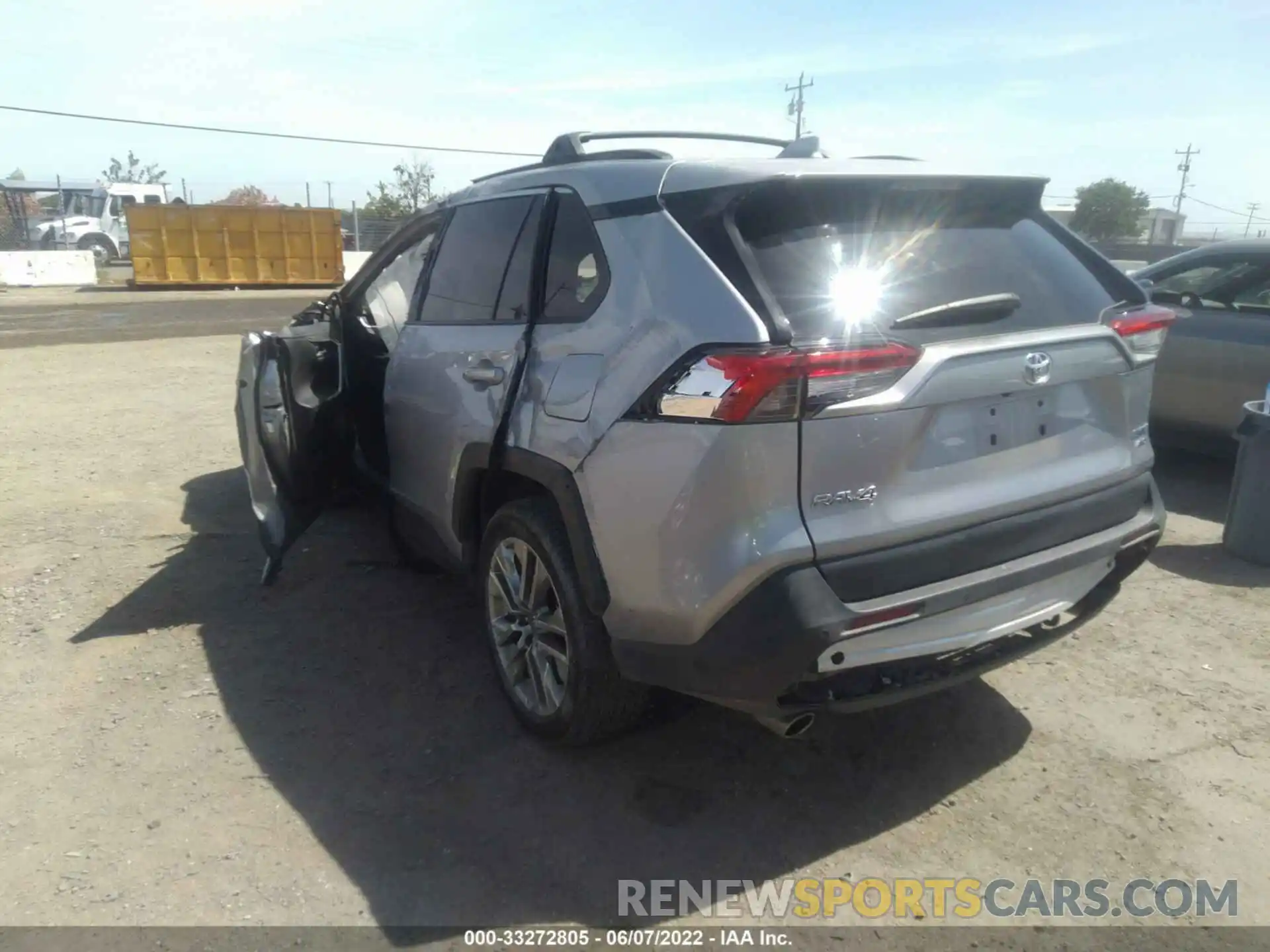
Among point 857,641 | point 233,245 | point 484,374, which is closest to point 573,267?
point 484,374

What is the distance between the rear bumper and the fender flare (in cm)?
16

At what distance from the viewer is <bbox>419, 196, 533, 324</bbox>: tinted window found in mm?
3627

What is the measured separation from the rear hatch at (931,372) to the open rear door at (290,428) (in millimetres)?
2362

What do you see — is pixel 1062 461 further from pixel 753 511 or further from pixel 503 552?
pixel 503 552

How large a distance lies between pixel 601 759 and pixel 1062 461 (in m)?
1.73

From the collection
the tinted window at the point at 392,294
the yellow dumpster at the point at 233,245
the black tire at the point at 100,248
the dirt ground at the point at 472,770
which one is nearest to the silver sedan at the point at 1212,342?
the dirt ground at the point at 472,770

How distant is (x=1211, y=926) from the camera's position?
8.25 ft

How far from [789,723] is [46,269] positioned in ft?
88.3

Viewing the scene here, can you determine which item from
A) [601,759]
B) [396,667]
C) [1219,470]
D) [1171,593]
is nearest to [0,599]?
[396,667]

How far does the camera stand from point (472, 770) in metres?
3.22

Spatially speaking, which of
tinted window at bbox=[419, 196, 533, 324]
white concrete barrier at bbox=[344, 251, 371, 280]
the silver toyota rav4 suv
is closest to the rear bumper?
the silver toyota rav4 suv

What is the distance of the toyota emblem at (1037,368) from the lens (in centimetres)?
269

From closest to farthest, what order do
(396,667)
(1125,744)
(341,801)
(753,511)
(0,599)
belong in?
1. (753,511)
2. (341,801)
3. (1125,744)
4. (396,667)
5. (0,599)

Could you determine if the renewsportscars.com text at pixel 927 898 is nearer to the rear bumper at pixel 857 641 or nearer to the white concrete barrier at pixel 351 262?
the rear bumper at pixel 857 641
